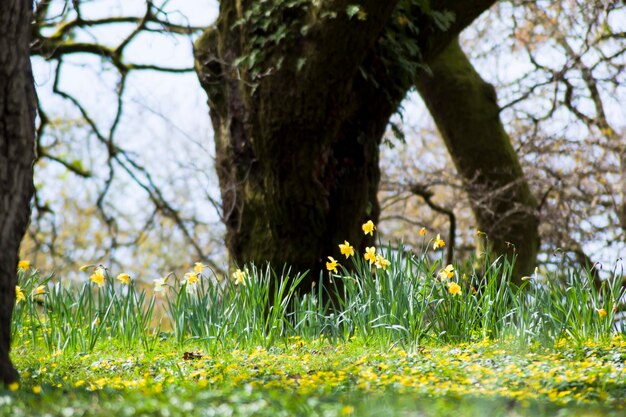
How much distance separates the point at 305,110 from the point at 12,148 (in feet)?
9.87

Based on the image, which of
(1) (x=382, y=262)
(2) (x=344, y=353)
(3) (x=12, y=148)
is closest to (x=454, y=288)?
(1) (x=382, y=262)

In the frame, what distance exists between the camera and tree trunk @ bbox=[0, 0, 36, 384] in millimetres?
3676

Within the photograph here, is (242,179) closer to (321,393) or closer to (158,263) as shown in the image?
(321,393)

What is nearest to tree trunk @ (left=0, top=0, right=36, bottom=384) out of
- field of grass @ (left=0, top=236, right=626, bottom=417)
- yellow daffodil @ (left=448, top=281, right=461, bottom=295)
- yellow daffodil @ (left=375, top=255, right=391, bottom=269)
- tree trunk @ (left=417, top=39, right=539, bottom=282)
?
field of grass @ (left=0, top=236, right=626, bottom=417)

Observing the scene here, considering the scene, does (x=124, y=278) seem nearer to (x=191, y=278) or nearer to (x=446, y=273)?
(x=191, y=278)

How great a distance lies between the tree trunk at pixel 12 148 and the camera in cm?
368

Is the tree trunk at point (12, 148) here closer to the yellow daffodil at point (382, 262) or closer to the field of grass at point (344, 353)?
the field of grass at point (344, 353)

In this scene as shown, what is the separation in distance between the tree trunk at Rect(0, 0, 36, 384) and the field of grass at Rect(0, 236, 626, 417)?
470 mm

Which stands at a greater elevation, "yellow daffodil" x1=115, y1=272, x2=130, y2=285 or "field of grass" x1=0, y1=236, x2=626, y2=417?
"yellow daffodil" x1=115, y1=272, x2=130, y2=285

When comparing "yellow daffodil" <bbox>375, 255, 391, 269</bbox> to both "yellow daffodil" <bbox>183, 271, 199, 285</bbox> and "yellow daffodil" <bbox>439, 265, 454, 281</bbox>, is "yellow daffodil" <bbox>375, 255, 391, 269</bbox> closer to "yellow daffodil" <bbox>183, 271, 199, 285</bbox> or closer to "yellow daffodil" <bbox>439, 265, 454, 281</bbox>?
"yellow daffodil" <bbox>439, 265, 454, 281</bbox>

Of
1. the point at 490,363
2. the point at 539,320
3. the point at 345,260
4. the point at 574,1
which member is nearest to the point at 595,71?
the point at 574,1

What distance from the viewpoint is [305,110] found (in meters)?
6.34

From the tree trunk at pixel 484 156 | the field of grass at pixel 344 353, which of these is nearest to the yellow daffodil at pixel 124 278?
the field of grass at pixel 344 353

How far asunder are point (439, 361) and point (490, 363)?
0.90 ft
